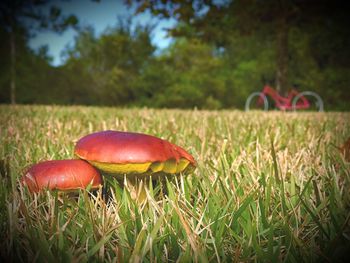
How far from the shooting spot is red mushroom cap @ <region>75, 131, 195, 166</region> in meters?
0.93

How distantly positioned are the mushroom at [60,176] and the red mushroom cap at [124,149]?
45 mm

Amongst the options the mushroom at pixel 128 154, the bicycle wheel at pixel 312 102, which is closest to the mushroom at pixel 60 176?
the mushroom at pixel 128 154

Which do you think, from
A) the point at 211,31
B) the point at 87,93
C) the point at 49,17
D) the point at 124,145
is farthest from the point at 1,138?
the point at 87,93

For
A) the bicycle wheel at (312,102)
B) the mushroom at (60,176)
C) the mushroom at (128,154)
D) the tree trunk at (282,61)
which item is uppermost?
the tree trunk at (282,61)

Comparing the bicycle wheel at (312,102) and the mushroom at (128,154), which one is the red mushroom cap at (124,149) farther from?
the bicycle wheel at (312,102)

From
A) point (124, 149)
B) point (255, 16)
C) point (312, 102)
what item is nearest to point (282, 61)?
point (255, 16)

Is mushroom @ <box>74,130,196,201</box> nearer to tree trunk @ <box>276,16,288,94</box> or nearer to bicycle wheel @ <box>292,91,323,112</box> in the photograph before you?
bicycle wheel @ <box>292,91,323,112</box>

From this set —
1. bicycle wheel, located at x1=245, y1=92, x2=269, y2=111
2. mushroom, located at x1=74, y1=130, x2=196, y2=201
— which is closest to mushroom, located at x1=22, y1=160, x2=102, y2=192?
mushroom, located at x1=74, y1=130, x2=196, y2=201

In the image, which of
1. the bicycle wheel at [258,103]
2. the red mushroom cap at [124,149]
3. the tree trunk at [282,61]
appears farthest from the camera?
the tree trunk at [282,61]

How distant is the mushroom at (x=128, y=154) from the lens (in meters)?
0.93

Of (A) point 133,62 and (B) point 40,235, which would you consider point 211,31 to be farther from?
(B) point 40,235

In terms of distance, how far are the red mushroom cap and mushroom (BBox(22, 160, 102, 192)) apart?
45 millimetres

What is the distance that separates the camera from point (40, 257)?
66 centimetres

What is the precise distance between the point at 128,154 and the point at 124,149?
0.02 meters
